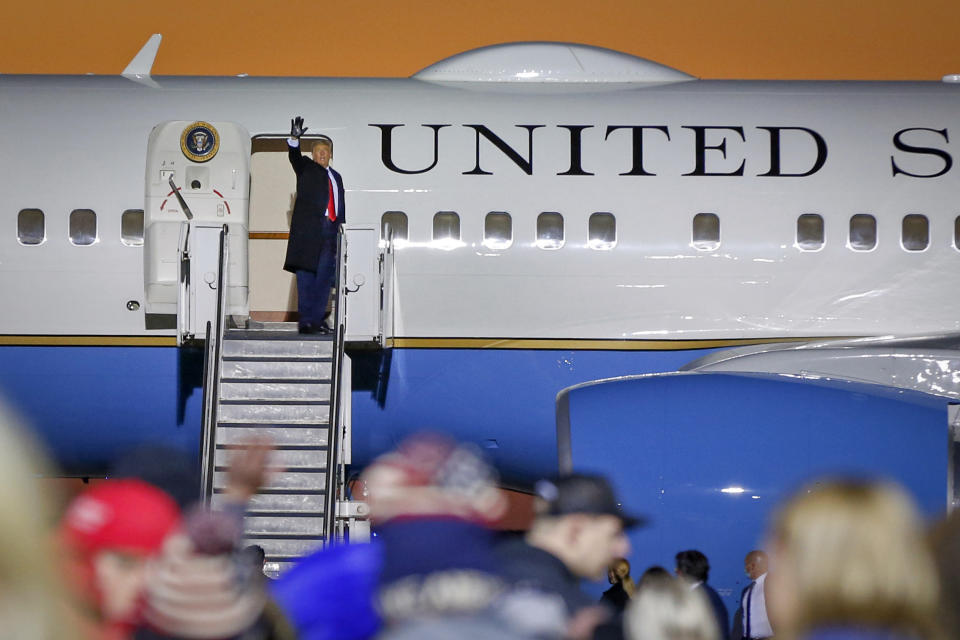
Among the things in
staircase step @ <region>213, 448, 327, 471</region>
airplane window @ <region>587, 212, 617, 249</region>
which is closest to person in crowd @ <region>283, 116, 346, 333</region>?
staircase step @ <region>213, 448, 327, 471</region>

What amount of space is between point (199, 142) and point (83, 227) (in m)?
1.18

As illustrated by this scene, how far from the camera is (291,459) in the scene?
927 centimetres

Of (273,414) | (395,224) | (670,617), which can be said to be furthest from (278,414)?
(670,617)

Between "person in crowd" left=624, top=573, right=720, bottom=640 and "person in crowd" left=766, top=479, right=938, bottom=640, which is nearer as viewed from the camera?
"person in crowd" left=766, top=479, right=938, bottom=640

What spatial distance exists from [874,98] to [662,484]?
4367 mm

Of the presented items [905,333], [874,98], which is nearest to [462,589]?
[905,333]

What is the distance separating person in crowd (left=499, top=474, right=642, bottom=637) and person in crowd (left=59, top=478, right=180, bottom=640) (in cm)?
100

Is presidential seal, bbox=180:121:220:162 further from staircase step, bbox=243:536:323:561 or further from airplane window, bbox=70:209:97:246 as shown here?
staircase step, bbox=243:536:323:561

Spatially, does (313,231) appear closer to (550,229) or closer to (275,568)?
Result: (550,229)

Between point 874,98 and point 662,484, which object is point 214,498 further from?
point 874,98

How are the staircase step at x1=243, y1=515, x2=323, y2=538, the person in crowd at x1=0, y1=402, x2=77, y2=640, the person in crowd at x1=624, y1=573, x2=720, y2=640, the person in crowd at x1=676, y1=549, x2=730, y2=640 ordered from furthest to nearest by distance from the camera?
the staircase step at x1=243, y1=515, x2=323, y2=538 < the person in crowd at x1=676, y1=549, x2=730, y2=640 < the person in crowd at x1=624, y1=573, x2=720, y2=640 < the person in crowd at x1=0, y1=402, x2=77, y2=640

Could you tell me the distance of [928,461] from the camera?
8.31 meters

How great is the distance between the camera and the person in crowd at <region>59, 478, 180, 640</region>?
3146 millimetres

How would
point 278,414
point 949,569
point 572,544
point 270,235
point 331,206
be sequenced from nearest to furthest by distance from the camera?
point 949,569 → point 572,544 → point 278,414 → point 331,206 → point 270,235
